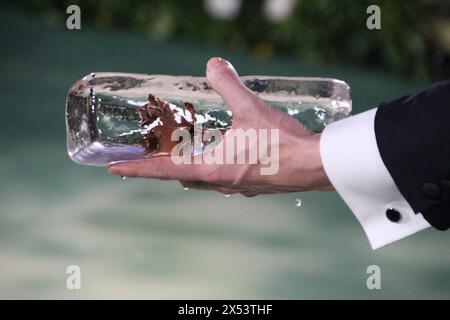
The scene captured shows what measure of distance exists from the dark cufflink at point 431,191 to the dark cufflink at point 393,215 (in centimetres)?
8

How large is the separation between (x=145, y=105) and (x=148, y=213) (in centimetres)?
149

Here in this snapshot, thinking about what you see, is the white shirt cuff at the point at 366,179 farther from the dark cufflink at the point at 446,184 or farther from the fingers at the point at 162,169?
the fingers at the point at 162,169

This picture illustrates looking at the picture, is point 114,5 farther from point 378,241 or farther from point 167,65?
point 378,241

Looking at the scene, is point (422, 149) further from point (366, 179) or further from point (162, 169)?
point (162, 169)

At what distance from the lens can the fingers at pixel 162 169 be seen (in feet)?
4.93

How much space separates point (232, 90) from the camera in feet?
4.83

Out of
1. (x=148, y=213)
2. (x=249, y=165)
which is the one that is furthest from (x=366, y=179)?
(x=148, y=213)

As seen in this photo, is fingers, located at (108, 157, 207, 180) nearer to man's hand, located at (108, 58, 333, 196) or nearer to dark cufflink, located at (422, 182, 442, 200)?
man's hand, located at (108, 58, 333, 196)

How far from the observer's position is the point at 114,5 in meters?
5.62

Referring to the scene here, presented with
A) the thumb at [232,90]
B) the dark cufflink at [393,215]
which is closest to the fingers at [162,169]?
the thumb at [232,90]

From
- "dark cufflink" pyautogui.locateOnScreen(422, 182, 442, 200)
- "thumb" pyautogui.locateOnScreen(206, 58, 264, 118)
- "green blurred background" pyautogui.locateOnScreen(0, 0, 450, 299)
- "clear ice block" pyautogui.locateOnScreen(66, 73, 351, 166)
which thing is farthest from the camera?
"green blurred background" pyautogui.locateOnScreen(0, 0, 450, 299)

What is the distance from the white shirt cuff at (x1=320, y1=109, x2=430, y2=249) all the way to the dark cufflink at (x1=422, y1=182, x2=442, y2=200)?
0.15ft

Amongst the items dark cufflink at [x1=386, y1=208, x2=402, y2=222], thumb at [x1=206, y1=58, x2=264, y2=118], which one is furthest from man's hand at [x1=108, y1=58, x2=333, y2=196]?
dark cufflink at [x1=386, y1=208, x2=402, y2=222]

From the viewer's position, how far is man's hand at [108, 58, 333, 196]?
1.47 metres
